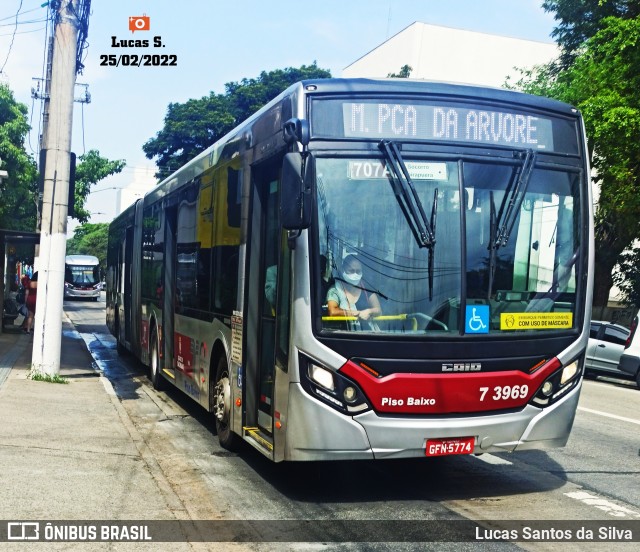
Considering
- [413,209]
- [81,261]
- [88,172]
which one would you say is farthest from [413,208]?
[81,261]

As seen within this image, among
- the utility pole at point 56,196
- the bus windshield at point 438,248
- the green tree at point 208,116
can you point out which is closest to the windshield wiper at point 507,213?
the bus windshield at point 438,248

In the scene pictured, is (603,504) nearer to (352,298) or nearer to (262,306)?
(352,298)

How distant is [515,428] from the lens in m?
6.79

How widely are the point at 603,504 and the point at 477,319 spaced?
192 centimetres

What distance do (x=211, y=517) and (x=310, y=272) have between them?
78.0 inches

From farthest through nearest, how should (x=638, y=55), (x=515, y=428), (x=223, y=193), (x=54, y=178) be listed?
(x=638, y=55) → (x=54, y=178) → (x=223, y=193) → (x=515, y=428)

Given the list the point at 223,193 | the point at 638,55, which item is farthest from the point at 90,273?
the point at 223,193

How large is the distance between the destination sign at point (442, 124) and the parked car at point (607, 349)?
46.3ft

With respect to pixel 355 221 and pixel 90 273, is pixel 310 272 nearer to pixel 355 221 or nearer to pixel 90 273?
pixel 355 221

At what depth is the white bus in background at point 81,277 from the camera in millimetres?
60469

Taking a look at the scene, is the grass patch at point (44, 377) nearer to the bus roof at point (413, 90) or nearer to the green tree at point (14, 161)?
the bus roof at point (413, 90)

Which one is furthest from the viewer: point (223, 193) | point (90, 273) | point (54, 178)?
point (90, 273)

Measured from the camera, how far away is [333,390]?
6367 millimetres

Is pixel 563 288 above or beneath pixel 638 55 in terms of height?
beneath
